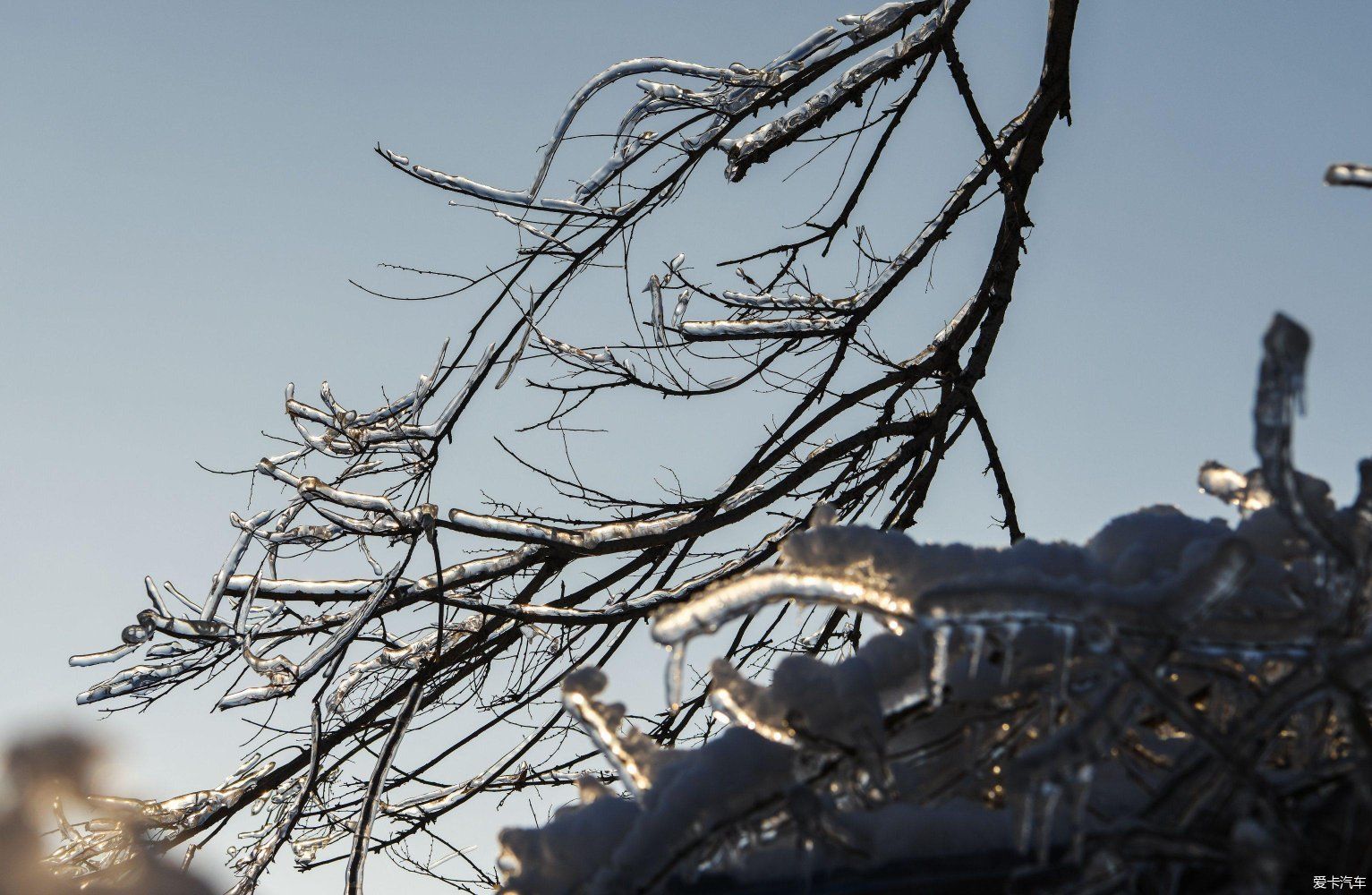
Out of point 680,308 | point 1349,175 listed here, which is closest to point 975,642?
point 1349,175

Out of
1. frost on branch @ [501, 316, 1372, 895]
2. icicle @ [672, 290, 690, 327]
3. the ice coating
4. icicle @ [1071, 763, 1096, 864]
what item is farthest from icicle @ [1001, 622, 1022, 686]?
icicle @ [672, 290, 690, 327]

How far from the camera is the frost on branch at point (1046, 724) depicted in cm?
91

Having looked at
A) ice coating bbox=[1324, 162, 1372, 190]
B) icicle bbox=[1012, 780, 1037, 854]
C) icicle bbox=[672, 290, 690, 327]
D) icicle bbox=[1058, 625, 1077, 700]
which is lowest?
icicle bbox=[1012, 780, 1037, 854]

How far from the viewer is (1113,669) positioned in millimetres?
953

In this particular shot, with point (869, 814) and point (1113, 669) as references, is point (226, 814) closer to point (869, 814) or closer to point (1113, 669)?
point (869, 814)

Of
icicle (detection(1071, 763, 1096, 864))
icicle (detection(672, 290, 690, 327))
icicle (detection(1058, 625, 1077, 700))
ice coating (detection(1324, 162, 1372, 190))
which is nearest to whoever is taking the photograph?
icicle (detection(1071, 763, 1096, 864))

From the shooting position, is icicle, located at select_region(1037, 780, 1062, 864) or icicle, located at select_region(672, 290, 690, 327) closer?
icicle, located at select_region(1037, 780, 1062, 864)

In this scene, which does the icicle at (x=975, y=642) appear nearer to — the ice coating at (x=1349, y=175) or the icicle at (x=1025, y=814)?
the icicle at (x=1025, y=814)

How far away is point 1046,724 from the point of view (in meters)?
1.10

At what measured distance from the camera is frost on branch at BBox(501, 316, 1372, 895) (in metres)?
0.91

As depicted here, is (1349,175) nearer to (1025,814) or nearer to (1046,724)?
(1046,724)

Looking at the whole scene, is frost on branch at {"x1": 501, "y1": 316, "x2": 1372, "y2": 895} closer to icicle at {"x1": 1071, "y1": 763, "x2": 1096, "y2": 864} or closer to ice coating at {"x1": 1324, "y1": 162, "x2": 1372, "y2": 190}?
icicle at {"x1": 1071, "y1": 763, "x2": 1096, "y2": 864}

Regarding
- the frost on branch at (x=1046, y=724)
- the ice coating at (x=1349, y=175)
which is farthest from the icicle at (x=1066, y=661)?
the ice coating at (x=1349, y=175)

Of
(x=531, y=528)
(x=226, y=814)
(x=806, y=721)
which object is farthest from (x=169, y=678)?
(x=806, y=721)
